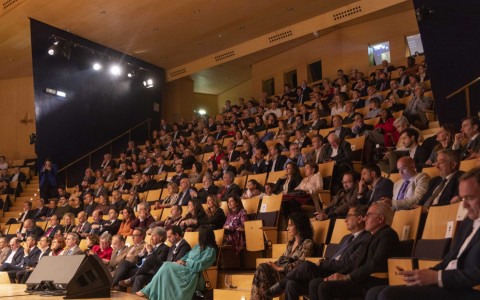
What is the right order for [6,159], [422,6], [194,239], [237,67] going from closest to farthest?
[194,239] → [422,6] → [6,159] → [237,67]

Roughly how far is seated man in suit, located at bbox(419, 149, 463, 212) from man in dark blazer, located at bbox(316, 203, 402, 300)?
0.55 meters

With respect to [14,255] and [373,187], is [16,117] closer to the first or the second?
[14,255]

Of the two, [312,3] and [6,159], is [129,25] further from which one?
[6,159]

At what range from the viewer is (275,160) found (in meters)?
6.69

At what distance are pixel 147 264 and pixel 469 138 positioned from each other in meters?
2.99

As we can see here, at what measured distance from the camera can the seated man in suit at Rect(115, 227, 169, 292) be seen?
497cm

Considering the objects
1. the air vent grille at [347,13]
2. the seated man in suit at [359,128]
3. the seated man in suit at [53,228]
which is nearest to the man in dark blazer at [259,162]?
the seated man in suit at [359,128]

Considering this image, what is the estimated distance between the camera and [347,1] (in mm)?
9227

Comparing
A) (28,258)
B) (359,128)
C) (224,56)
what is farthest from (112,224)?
(224,56)

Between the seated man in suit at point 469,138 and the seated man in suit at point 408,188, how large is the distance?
567mm

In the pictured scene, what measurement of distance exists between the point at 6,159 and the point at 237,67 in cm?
561

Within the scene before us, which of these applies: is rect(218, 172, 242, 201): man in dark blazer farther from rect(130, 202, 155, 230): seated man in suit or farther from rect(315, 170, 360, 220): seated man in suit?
rect(315, 170, 360, 220): seated man in suit

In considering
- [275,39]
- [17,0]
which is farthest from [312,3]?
[17,0]

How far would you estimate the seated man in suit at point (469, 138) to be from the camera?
14.3 ft
